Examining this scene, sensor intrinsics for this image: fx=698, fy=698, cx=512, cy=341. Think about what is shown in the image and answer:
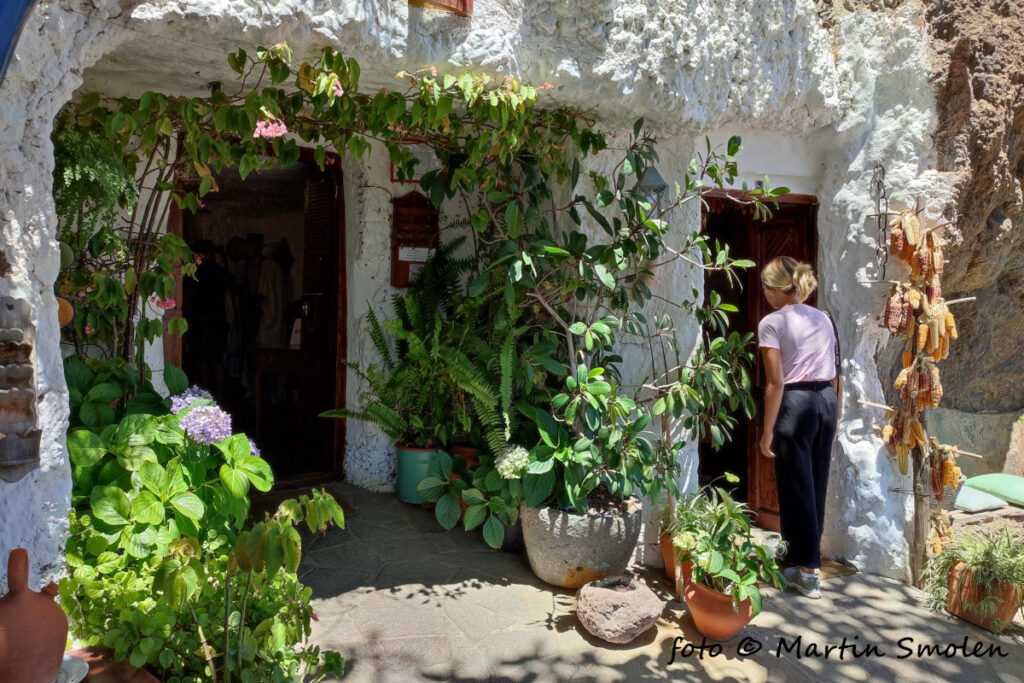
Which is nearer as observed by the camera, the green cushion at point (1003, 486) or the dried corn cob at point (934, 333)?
the dried corn cob at point (934, 333)

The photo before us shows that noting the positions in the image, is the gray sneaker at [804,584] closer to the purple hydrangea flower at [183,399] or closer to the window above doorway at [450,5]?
the purple hydrangea flower at [183,399]

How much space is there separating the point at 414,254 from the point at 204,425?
2.93 metres

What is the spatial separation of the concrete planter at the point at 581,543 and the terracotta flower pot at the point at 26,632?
256 cm

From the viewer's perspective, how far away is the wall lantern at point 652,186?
4238 mm

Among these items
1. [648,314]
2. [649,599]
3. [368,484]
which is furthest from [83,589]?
[648,314]

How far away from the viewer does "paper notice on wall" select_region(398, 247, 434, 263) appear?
5730 mm

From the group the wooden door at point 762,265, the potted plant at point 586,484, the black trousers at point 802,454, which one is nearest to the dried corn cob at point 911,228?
the wooden door at point 762,265

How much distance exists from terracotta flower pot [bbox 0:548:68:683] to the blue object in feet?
4.74

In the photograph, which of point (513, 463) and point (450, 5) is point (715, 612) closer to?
point (513, 463)

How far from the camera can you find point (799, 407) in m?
4.18

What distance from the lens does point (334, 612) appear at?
12.4 ft

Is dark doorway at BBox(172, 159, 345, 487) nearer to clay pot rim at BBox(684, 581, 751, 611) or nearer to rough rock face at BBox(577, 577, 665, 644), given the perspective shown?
rough rock face at BBox(577, 577, 665, 644)

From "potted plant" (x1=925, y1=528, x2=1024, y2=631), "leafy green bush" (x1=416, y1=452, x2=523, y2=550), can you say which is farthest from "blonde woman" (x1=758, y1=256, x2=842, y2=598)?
"leafy green bush" (x1=416, y1=452, x2=523, y2=550)

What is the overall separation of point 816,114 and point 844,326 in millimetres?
1485
